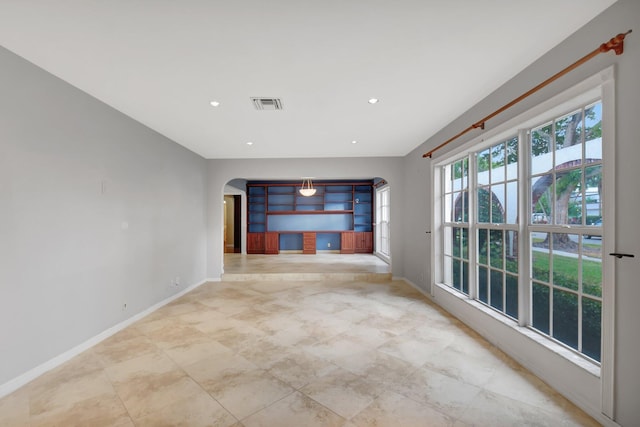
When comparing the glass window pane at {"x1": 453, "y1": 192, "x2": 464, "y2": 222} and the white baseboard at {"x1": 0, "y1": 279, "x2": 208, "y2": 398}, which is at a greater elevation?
the glass window pane at {"x1": 453, "y1": 192, "x2": 464, "y2": 222}

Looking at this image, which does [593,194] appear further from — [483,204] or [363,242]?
[363,242]

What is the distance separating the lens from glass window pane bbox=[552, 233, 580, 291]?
2104 millimetres

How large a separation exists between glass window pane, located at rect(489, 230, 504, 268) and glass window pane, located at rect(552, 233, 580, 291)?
0.66m

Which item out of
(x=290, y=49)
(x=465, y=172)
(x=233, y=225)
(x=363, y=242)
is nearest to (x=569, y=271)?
(x=465, y=172)

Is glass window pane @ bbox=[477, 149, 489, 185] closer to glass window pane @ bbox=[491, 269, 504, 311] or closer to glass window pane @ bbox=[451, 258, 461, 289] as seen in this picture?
glass window pane @ bbox=[491, 269, 504, 311]

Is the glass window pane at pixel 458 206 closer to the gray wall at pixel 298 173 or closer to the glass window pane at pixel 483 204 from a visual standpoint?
the glass window pane at pixel 483 204

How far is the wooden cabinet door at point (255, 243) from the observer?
9.34 meters

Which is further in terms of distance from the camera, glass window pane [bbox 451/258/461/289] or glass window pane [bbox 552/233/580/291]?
glass window pane [bbox 451/258/461/289]

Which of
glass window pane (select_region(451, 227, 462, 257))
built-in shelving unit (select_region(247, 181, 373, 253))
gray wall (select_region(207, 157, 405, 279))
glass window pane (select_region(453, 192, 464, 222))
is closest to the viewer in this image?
glass window pane (select_region(453, 192, 464, 222))

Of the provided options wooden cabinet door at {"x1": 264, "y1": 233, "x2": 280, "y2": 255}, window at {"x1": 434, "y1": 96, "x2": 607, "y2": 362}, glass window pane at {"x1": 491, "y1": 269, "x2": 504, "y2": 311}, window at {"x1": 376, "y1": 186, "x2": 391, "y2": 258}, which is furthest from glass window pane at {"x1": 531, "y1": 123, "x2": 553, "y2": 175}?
wooden cabinet door at {"x1": 264, "y1": 233, "x2": 280, "y2": 255}

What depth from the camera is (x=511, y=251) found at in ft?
9.22

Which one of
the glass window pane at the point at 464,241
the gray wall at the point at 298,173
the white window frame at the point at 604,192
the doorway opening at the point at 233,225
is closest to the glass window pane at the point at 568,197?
the white window frame at the point at 604,192

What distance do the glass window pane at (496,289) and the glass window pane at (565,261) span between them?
76 centimetres

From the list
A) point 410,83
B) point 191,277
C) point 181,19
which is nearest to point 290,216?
point 191,277
